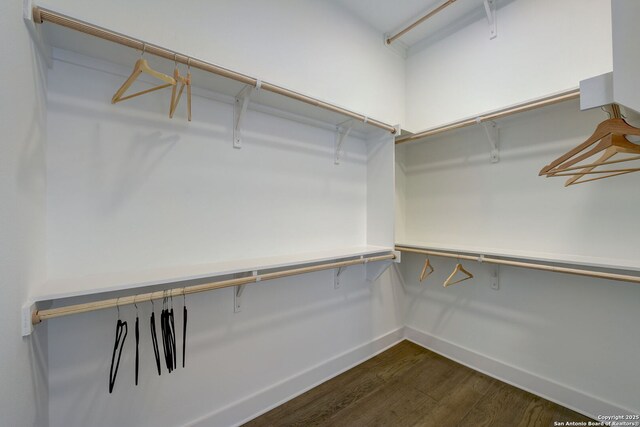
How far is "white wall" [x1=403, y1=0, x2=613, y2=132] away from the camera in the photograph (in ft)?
5.22

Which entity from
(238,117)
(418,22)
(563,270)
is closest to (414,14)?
(418,22)

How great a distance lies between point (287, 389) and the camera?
1716 mm

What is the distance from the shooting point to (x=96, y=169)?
1.14 metres

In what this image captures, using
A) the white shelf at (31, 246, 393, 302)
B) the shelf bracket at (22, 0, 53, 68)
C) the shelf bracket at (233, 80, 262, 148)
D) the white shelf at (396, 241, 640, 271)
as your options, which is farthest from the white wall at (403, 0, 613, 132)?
the shelf bracket at (22, 0, 53, 68)

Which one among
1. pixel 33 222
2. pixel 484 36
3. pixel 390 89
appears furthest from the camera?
pixel 390 89

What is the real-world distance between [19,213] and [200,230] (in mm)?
663

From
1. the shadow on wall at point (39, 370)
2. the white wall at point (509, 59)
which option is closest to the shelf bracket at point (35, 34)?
the shadow on wall at point (39, 370)

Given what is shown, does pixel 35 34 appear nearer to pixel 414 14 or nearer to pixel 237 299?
pixel 237 299

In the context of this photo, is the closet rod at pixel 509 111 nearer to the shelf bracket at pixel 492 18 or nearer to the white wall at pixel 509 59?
the white wall at pixel 509 59

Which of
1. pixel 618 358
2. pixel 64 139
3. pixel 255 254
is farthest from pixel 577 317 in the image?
pixel 64 139

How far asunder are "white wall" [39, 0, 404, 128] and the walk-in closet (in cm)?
1

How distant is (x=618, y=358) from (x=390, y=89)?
242cm

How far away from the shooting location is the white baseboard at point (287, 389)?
4.80ft

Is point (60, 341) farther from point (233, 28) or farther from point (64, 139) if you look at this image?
point (233, 28)
